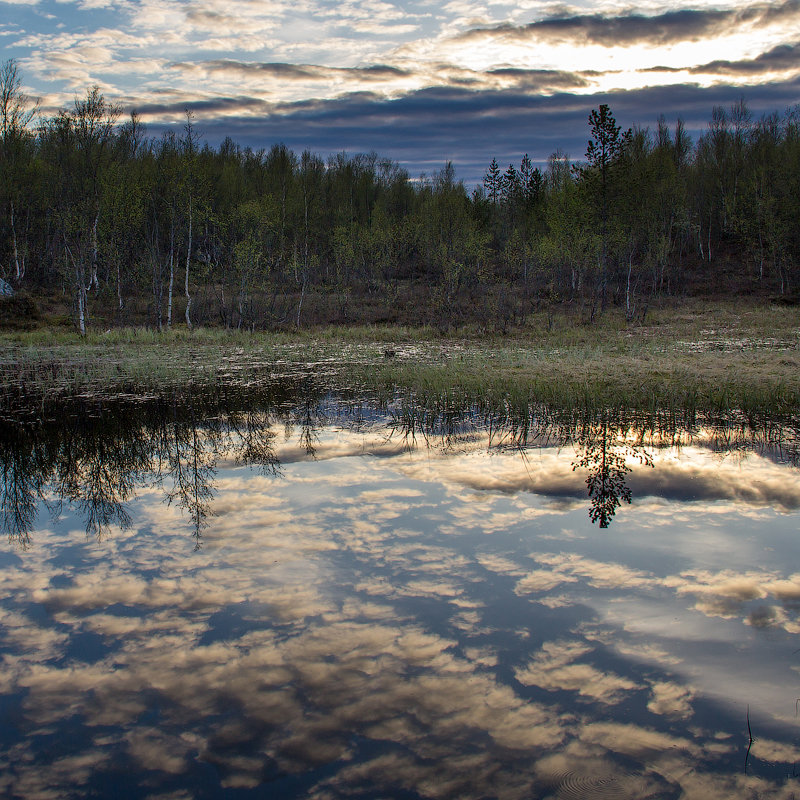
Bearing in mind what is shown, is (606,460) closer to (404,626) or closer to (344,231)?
(404,626)

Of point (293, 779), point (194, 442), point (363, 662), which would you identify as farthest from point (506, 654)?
point (194, 442)

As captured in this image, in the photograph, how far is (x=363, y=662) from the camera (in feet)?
15.9

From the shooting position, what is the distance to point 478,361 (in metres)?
23.0

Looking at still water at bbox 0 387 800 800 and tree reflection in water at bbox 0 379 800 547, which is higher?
tree reflection in water at bbox 0 379 800 547

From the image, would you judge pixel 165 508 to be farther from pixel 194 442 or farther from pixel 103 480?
pixel 194 442

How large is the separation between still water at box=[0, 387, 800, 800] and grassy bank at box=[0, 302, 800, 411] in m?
6.17

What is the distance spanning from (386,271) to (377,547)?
58969 mm

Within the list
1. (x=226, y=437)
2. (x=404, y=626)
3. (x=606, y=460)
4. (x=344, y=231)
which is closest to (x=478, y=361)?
(x=226, y=437)

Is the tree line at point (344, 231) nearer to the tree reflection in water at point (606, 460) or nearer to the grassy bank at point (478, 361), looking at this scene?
the grassy bank at point (478, 361)

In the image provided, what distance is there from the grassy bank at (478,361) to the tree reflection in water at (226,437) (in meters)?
1.93

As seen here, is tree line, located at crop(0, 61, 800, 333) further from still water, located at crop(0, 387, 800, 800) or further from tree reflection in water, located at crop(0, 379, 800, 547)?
still water, located at crop(0, 387, 800, 800)

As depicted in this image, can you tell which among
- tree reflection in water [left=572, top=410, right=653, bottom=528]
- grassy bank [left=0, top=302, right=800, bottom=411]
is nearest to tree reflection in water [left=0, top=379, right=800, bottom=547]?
tree reflection in water [left=572, top=410, right=653, bottom=528]

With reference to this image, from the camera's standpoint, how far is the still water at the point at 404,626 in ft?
12.5

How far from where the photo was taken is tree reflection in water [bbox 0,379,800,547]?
8.99 metres
